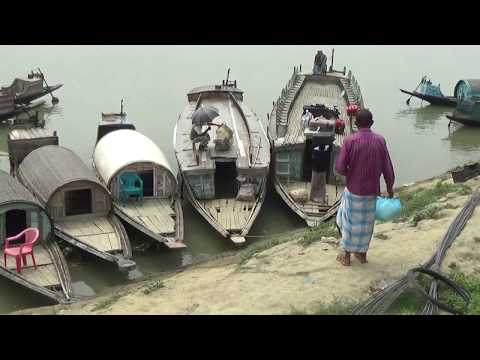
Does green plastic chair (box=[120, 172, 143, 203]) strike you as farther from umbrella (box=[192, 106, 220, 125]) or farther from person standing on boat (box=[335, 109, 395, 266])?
person standing on boat (box=[335, 109, 395, 266])

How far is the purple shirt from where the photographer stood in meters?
7.41

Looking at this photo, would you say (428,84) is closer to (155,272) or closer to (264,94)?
(264,94)

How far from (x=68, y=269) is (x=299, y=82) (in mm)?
12981

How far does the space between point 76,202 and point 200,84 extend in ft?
50.1

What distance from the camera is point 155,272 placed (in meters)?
13.0

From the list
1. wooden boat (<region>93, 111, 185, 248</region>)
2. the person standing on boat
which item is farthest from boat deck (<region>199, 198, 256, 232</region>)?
the person standing on boat

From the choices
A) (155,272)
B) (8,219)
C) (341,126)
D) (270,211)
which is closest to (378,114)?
(341,126)

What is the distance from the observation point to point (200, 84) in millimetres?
28266

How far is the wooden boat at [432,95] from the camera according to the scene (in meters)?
27.6

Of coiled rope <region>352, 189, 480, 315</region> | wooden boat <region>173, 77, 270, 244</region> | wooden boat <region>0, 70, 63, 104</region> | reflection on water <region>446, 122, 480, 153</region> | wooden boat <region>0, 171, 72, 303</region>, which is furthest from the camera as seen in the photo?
wooden boat <region>0, 70, 63, 104</region>

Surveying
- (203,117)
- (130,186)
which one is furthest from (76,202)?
(203,117)

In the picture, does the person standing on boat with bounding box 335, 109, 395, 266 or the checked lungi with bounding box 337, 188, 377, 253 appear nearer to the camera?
the person standing on boat with bounding box 335, 109, 395, 266

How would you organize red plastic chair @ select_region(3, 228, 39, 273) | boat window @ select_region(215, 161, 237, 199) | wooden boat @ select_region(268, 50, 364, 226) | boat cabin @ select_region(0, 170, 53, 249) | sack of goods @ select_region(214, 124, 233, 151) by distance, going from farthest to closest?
1. boat window @ select_region(215, 161, 237, 199)
2. sack of goods @ select_region(214, 124, 233, 151)
3. wooden boat @ select_region(268, 50, 364, 226)
4. boat cabin @ select_region(0, 170, 53, 249)
5. red plastic chair @ select_region(3, 228, 39, 273)

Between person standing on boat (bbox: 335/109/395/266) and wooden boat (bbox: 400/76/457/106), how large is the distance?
21.3 meters
